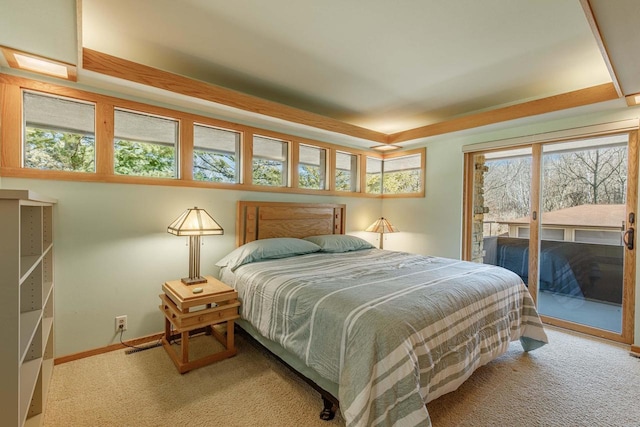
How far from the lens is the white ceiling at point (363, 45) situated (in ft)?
6.14

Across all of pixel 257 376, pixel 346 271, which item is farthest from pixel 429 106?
pixel 257 376

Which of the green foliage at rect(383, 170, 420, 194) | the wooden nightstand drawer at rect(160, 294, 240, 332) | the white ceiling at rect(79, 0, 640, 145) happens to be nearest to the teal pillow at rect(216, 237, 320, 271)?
the wooden nightstand drawer at rect(160, 294, 240, 332)

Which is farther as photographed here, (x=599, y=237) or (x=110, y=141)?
(x=599, y=237)

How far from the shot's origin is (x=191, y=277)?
2562 millimetres

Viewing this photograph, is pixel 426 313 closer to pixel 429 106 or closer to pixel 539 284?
pixel 539 284

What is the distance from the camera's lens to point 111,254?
248 centimetres

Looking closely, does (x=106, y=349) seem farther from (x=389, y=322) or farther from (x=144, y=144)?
(x=389, y=322)

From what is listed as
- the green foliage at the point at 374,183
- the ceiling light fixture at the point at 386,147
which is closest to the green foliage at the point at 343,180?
the green foliage at the point at 374,183

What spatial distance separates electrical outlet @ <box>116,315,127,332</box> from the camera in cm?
251

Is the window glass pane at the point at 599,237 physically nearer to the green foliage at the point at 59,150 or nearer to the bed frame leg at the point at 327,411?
the bed frame leg at the point at 327,411

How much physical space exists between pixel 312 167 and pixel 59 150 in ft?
8.67

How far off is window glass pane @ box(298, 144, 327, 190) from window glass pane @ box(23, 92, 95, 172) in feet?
7.25

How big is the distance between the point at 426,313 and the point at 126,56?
3.08 metres

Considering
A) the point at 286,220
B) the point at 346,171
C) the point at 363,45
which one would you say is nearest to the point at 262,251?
the point at 286,220
